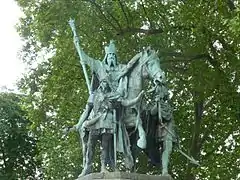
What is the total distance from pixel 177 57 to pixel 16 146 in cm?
1178

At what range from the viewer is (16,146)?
2912 centimetres

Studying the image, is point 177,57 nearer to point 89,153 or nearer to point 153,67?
point 153,67

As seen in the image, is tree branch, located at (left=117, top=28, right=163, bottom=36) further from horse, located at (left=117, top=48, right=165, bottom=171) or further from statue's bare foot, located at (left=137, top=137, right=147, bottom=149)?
statue's bare foot, located at (left=137, top=137, right=147, bottom=149)

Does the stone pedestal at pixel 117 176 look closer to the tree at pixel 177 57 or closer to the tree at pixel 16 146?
the tree at pixel 177 57

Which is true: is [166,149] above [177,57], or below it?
below

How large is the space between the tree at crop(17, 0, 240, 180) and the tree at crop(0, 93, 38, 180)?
6761 mm

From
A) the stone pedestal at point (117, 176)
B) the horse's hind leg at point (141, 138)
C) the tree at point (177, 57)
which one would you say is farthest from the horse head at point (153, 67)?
the tree at point (177, 57)

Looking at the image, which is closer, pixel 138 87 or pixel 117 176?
pixel 117 176

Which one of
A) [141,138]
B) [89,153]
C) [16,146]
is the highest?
[16,146]

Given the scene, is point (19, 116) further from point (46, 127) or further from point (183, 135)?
point (183, 135)

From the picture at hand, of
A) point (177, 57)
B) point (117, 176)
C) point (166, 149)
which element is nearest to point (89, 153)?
point (117, 176)

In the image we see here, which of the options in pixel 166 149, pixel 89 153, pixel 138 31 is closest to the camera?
pixel 166 149

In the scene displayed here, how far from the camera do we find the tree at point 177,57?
19828mm

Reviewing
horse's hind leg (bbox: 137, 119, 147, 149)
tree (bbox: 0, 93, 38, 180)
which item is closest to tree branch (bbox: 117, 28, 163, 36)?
horse's hind leg (bbox: 137, 119, 147, 149)
